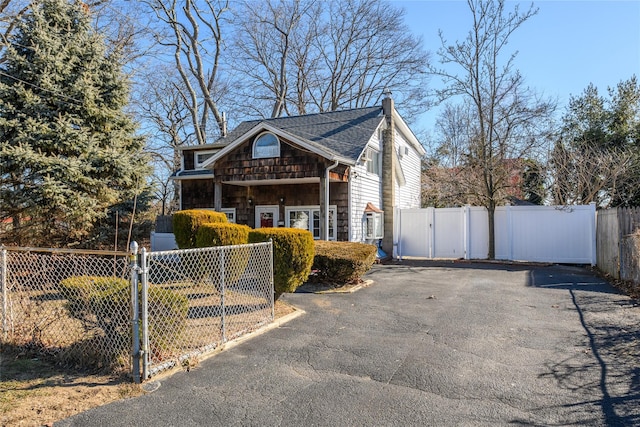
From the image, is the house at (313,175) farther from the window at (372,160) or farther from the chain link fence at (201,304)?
the chain link fence at (201,304)

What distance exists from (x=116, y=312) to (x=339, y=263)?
19.4 feet

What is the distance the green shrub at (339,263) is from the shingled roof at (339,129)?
4.41m

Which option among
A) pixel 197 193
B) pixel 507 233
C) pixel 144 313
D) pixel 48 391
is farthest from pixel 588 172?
pixel 48 391

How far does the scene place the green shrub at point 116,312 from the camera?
4.45 meters

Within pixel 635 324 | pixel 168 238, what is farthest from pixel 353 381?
pixel 168 238

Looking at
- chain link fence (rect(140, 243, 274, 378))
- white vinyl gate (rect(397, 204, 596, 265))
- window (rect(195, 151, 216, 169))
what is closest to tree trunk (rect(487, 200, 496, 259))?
white vinyl gate (rect(397, 204, 596, 265))

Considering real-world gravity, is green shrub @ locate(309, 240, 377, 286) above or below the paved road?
above

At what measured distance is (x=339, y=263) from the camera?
970cm

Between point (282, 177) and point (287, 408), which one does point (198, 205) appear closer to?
point (282, 177)

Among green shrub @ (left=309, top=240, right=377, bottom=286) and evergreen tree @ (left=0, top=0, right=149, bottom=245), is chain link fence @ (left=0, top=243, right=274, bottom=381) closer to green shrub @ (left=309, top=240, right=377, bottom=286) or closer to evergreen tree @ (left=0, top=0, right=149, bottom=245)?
green shrub @ (left=309, top=240, right=377, bottom=286)

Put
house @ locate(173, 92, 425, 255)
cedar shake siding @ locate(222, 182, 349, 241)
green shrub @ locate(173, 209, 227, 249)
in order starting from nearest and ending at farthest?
green shrub @ locate(173, 209, 227, 249) < house @ locate(173, 92, 425, 255) < cedar shake siding @ locate(222, 182, 349, 241)

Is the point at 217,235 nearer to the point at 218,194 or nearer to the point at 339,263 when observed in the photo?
→ the point at 339,263

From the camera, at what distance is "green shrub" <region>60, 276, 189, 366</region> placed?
4453 millimetres

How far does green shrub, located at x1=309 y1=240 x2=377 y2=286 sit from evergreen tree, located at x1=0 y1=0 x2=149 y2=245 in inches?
205
